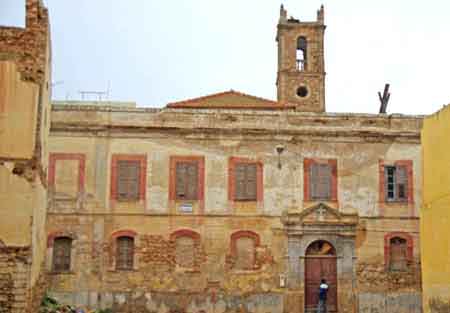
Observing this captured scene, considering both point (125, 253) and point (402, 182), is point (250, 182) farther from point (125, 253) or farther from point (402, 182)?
point (402, 182)

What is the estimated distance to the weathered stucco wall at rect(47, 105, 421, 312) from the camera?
2803 centimetres

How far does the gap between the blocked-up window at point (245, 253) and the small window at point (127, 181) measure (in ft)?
14.0

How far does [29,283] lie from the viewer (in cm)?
1673

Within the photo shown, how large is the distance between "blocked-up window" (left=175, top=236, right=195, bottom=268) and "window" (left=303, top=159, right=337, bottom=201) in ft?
15.6

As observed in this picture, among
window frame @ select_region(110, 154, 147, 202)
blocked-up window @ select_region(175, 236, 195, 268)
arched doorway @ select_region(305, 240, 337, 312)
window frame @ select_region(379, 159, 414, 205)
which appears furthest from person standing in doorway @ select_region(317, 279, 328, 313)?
window frame @ select_region(110, 154, 147, 202)

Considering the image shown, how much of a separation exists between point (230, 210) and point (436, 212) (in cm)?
1055

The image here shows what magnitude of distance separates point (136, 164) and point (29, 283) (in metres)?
12.3

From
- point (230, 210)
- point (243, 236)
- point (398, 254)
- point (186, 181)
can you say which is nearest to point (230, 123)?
point (186, 181)

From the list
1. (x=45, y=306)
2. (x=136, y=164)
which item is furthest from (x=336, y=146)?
(x=45, y=306)

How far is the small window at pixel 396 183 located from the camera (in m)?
29.2

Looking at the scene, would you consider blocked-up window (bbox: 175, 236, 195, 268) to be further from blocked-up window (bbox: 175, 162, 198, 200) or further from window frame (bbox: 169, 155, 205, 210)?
blocked-up window (bbox: 175, 162, 198, 200)

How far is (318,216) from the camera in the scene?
28.9m

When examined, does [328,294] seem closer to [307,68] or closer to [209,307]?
[209,307]

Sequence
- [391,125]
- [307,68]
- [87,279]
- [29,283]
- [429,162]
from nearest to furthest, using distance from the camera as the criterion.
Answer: [29,283] → [429,162] → [87,279] → [391,125] → [307,68]
